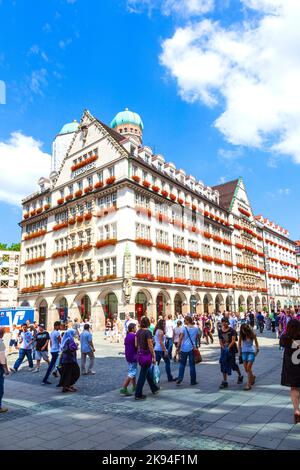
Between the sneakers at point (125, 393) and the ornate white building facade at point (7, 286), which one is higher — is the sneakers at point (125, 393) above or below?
below

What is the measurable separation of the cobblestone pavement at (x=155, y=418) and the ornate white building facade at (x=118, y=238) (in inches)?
917

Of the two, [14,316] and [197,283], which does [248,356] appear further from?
[197,283]

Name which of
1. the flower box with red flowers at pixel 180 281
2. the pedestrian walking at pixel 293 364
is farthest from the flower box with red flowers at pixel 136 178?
the pedestrian walking at pixel 293 364

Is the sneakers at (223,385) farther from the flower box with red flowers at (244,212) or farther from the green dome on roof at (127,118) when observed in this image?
the flower box with red flowers at (244,212)

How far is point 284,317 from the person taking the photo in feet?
65.1

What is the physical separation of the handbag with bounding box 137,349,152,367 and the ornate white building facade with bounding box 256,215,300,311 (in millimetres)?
64575

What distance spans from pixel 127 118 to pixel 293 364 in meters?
56.2

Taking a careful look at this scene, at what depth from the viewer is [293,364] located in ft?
21.9

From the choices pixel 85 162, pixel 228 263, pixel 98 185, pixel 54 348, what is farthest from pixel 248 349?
pixel 228 263

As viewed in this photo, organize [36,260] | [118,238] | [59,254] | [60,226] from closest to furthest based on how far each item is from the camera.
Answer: [118,238]
[59,254]
[60,226]
[36,260]

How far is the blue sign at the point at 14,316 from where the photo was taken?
32.2 m

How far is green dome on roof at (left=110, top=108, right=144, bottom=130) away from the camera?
58.5m

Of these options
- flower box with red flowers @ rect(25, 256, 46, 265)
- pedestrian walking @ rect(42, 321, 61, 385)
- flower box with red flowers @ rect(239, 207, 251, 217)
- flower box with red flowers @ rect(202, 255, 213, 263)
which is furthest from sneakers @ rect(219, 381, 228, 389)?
flower box with red flowers @ rect(239, 207, 251, 217)

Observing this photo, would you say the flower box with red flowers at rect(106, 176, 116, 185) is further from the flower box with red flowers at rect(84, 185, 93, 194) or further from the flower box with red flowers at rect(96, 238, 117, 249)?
the flower box with red flowers at rect(96, 238, 117, 249)
